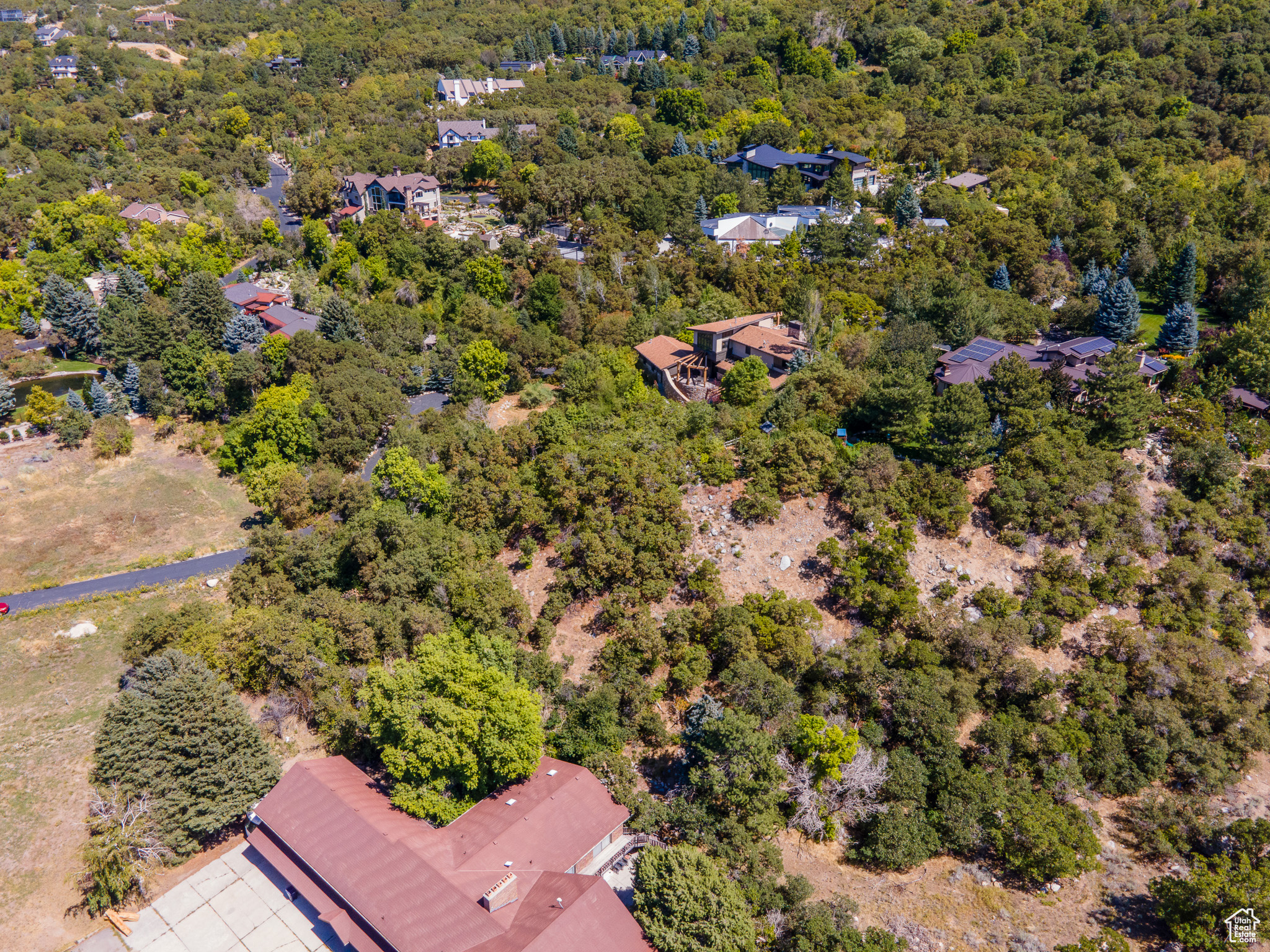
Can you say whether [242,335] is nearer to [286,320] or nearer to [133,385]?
[286,320]

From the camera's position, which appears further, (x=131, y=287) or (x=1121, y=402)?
(x=131, y=287)

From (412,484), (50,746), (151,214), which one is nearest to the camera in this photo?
(50,746)

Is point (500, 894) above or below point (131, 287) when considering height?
below

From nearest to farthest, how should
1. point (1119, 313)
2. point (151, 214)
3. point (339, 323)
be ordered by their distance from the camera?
point (1119, 313), point (339, 323), point (151, 214)

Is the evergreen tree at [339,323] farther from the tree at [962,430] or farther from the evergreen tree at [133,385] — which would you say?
the tree at [962,430]

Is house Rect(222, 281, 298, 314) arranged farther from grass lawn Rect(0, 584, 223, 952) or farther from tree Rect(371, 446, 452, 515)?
grass lawn Rect(0, 584, 223, 952)

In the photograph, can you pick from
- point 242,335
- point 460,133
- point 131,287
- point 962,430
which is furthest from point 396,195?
point 962,430
